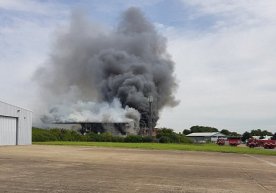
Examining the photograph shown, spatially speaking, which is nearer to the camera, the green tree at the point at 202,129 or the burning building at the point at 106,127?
the burning building at the point at 106,127

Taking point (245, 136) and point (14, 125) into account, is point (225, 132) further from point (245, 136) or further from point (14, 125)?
point (14, 125)

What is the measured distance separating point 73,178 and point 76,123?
99065mm

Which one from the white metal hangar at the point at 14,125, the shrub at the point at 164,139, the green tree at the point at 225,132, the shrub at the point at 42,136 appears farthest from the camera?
the green tree at the point at 225,132

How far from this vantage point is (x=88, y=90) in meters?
124

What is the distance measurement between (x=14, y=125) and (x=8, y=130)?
1.80 m

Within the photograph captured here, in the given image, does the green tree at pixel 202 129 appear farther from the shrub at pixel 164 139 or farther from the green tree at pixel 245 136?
the shrub at pixel 164 139

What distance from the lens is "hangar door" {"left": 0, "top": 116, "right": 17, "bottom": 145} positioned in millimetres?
44562

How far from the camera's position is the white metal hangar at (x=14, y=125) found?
4490 cm

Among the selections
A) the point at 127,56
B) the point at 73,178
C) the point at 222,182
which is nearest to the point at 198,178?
the point at 222,182

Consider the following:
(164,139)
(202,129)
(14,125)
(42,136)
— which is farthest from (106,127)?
(202,129)

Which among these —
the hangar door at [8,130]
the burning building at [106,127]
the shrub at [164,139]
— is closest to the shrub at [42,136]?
the hangar door at [8,130]

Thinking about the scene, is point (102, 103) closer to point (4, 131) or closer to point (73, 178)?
point (4, 131)

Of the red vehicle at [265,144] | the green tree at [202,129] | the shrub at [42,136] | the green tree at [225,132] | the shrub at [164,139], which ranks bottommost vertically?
the red vehicle at [265,144]

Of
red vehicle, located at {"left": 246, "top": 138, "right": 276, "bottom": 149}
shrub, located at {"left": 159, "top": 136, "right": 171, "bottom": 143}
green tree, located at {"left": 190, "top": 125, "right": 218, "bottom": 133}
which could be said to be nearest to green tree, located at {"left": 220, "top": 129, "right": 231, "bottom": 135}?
green tree, located at {"left": 190, "top": 125, "right": 218, "bottom": 133}
